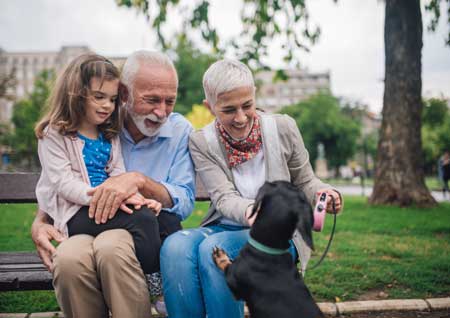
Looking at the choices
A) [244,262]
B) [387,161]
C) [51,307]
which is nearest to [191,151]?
[244,262]

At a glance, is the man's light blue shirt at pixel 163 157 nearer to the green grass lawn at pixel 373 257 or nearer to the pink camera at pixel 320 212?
the pink camera at pixel 320 212

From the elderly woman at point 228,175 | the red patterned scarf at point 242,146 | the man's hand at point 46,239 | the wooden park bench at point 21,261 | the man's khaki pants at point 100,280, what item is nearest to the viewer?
the man's khaki pants at point 100,280

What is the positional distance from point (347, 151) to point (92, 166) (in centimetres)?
5567

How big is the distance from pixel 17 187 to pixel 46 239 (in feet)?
3.38

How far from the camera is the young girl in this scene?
2.52 m

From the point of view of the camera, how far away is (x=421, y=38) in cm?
1012

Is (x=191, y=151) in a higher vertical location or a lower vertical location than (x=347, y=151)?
higher

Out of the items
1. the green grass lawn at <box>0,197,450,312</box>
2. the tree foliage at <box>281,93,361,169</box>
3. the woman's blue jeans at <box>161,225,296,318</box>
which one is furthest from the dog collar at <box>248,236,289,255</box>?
the tree foliage at <box>281,93,361,169</box>

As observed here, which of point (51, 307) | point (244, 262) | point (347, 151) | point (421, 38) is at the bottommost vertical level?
point (347, 151)

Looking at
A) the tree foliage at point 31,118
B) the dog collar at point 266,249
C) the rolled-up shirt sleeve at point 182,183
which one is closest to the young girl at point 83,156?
the rolled-up shirt sleeve at point 182,183

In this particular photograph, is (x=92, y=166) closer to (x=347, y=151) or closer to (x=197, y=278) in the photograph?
(x=197, y=278)

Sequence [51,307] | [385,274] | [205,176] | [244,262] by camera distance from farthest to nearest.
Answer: [385,274] → [51,307] → [205,176] → [244,262]

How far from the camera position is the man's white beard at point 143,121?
2.93 metres

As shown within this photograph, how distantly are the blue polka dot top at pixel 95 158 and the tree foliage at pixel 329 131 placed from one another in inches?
2065
